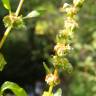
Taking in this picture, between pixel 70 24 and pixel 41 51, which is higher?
pixel 70 24

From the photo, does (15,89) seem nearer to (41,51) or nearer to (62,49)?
(62,49)

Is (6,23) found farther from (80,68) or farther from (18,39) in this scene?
(18,39)

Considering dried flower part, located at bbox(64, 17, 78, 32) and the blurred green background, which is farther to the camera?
the blurred green background

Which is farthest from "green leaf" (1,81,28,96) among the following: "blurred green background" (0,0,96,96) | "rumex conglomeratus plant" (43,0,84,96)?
"blurred green background" (0,0,96,96)

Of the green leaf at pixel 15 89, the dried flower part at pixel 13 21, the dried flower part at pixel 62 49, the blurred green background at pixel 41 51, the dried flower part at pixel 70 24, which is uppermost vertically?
the dried flower part at pixel 13 21

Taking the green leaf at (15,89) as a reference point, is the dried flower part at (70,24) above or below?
above

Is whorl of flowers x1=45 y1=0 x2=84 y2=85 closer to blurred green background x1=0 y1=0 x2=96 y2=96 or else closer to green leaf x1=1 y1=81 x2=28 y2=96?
green leaf x1=1 y1=81 x2=28 y2=96

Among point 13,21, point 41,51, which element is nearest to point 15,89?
point 13,21

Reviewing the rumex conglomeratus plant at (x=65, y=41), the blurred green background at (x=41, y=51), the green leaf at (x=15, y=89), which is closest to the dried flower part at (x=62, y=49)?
the rumex conglomeratus plant at (x=65, y=41)

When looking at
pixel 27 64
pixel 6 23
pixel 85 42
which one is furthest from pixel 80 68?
pixel 6 23

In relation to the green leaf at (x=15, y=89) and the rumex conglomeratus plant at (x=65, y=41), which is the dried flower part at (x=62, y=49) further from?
the green leaf at (x=15, y=89)

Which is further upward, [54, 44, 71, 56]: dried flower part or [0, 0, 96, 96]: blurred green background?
[54, 44, 71, 56]: dried flower part
